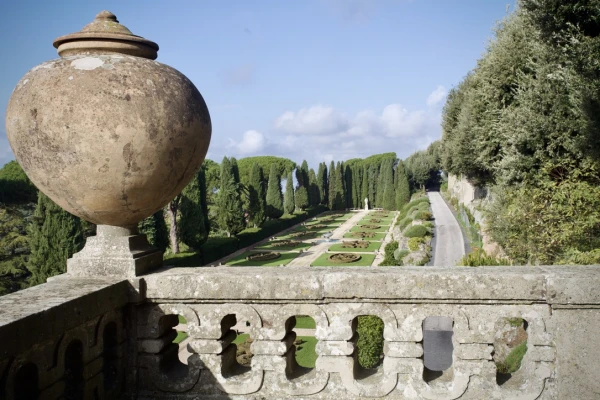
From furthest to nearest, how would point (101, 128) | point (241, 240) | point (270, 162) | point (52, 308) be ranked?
point (270, 162) < point (241, 240) < point (101, 128) < point (52, 308)

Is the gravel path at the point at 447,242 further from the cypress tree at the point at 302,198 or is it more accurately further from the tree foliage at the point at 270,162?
the tree foliage at the point at 270,162

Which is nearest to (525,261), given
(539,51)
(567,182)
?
(567,182)

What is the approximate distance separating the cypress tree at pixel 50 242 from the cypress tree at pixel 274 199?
3147cm

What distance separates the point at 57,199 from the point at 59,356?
1099 millimetres

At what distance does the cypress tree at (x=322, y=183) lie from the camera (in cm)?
7138

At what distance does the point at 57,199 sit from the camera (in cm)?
323

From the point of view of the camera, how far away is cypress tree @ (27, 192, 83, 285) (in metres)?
19.5

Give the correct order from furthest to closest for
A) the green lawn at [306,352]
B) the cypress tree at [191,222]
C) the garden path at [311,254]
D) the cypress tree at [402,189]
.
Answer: the cypress tree at [402,189] < the cypress tree at [191,222] < the garden path at [311,254] < the green lawn at [306,352]

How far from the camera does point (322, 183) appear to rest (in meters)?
73.0

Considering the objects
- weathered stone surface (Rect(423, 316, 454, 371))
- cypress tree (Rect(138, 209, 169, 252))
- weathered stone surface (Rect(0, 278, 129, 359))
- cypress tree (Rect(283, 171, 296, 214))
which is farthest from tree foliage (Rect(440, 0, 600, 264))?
cypress tree (Rect(283, 171, 296, 214))

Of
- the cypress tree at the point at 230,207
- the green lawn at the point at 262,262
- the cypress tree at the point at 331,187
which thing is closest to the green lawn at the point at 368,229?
the cypress tree at the point at 230,207

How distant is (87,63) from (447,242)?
27.5 meters

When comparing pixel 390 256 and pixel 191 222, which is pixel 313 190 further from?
pixel 390 256

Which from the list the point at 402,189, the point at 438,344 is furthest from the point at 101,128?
the point at 402,189
